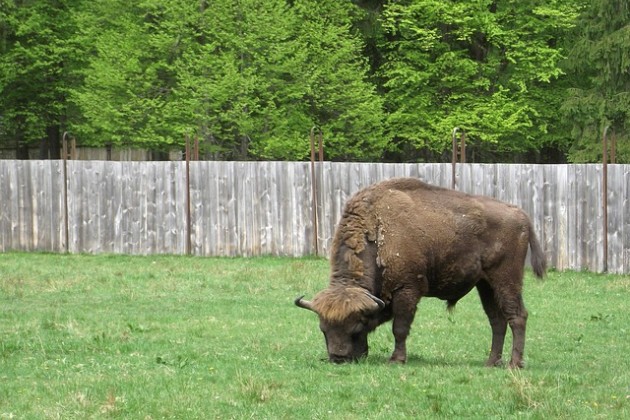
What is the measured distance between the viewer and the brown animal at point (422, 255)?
10969 millimetres

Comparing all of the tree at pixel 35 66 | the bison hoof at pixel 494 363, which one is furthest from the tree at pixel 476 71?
the bison hoof at pixel 494 363

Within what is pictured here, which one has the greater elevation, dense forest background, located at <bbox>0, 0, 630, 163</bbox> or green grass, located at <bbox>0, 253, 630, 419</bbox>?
dense forest background, located at <bbox>0, 0, 630, 163</bbox>

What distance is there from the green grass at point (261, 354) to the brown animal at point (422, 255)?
488mm

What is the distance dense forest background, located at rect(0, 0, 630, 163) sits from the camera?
30.4m

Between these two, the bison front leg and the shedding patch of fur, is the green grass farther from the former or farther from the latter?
the shedding patch of fur

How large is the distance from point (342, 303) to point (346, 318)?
0.15 metres

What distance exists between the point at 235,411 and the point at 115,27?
29.1m

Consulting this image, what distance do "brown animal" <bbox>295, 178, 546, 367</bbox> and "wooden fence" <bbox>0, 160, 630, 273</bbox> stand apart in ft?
30.5

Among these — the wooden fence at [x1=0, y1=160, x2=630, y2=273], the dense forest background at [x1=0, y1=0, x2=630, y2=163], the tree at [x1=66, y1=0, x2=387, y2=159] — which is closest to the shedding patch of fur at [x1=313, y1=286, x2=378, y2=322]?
the wooden fence at [x1=0, y1=160, x2=630, y2=273]

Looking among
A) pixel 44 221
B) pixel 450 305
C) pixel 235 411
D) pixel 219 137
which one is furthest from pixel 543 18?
pixel 235 411

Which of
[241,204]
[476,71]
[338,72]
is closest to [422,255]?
[241,204]

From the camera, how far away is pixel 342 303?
34.6ft

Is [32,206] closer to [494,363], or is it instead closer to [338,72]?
[338,72]

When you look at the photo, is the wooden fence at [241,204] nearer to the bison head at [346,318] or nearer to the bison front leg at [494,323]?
the bison front leg at [494,323]
